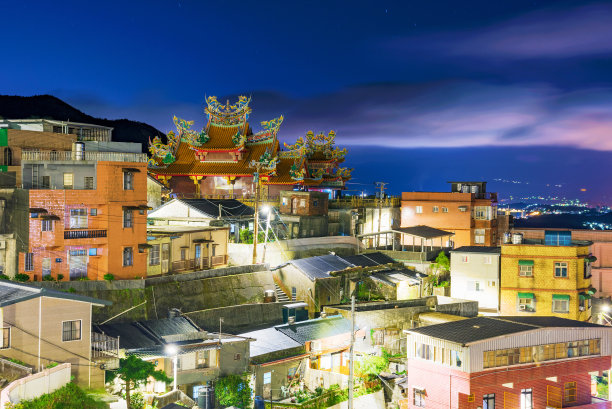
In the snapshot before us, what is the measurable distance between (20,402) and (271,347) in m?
12.4

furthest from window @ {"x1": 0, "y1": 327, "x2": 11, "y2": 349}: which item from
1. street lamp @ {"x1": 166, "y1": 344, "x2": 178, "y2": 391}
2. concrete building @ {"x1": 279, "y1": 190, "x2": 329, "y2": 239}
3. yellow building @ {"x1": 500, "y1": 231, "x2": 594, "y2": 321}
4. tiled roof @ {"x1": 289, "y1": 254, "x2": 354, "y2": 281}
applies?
yellow building @ {"x1": 500, "y1": 231, "x2": 594, "y2": 321}

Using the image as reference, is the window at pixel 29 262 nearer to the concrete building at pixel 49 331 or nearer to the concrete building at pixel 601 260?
the concrete building at pixel 49 331

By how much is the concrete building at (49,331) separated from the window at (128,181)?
10.9 m

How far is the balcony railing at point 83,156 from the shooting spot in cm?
3381

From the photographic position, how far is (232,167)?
60719 mm

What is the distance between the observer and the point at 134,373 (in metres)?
24.0

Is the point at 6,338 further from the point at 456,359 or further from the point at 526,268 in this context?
the point at 526,268

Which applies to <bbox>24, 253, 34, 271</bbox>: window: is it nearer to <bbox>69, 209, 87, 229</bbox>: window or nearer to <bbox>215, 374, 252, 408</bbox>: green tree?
<bbox>69, 209, 87, 229</bbox>: window

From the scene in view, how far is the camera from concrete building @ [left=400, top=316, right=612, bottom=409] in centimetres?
2769

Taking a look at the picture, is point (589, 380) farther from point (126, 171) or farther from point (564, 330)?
point (126, 171)

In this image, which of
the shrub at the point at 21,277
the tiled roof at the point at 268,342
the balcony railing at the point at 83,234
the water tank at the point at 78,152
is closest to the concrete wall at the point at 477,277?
the tiled roof at the point at 268,342

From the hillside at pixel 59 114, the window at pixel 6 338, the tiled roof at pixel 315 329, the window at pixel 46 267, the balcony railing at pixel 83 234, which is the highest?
the hillside at pixel 59 114

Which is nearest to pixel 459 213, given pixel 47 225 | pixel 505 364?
pixel 505 364

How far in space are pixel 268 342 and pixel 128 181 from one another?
1192cm
